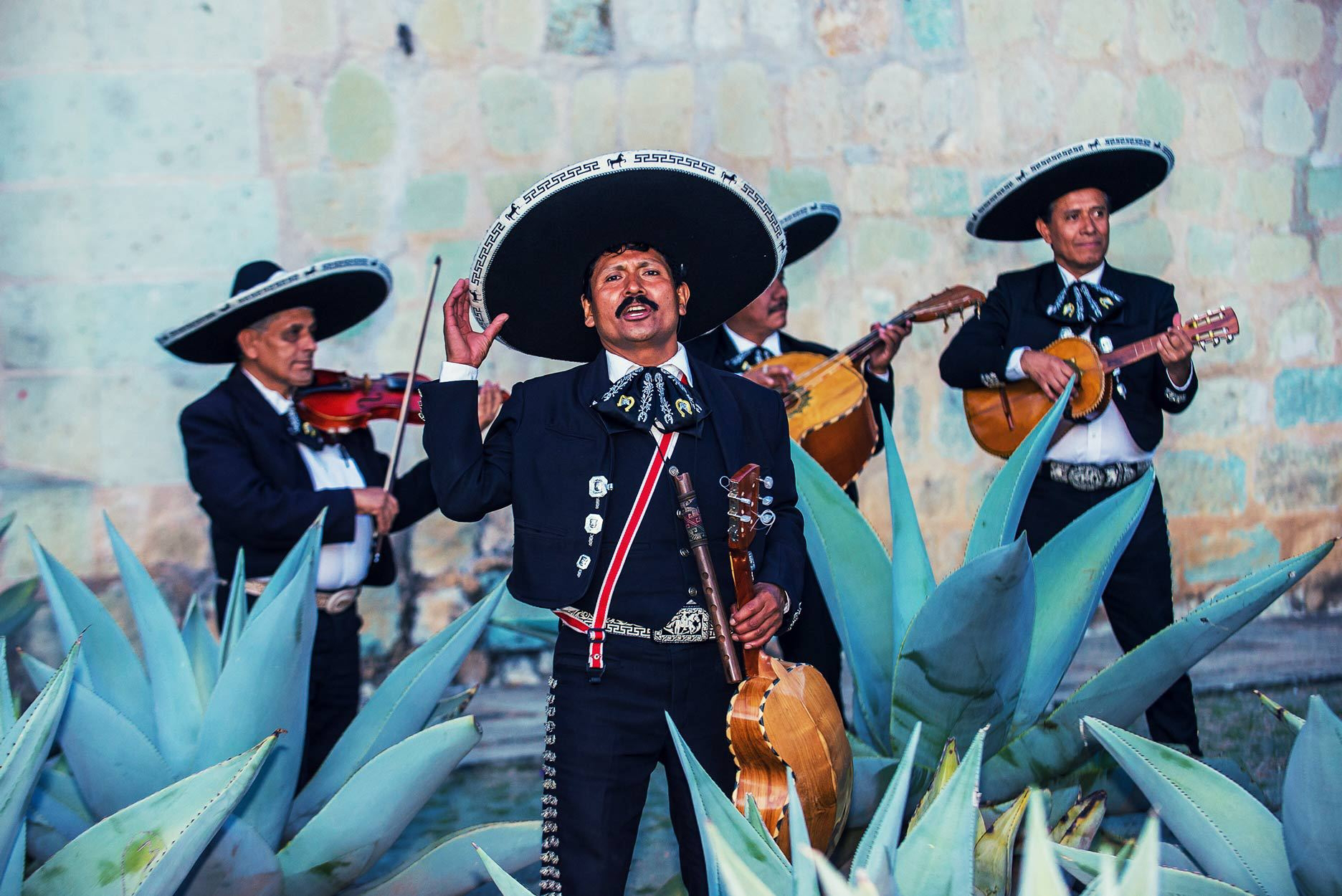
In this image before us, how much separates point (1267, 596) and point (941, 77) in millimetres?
3736

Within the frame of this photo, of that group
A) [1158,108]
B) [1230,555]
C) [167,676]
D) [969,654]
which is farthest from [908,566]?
[1158,108]

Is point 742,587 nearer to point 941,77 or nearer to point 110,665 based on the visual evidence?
point 110,665

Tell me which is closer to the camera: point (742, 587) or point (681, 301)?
point (742, 587)

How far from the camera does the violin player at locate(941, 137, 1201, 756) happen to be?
12.5 feet

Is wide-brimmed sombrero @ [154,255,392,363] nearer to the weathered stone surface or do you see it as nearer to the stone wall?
the stone wall

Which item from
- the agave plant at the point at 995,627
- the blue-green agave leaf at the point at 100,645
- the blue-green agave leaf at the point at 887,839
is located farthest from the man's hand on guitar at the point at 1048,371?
the blue-green agave leaf at the point at 100,645

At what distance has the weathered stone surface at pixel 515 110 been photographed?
211 inches

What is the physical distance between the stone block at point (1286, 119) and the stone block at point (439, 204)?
3554 mm

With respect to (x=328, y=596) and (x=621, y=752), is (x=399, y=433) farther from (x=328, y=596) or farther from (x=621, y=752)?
(x=621, y=752)

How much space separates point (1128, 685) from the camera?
2.43m

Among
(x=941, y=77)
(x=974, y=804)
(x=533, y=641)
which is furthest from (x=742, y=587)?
(x=941, y=77)

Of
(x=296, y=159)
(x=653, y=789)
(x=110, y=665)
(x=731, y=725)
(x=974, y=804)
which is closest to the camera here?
(x=974, y=804)

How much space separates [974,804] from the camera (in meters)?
1.50

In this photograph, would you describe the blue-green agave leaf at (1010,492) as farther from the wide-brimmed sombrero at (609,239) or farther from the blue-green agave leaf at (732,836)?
the blue-green agave leaf at (732,836)
